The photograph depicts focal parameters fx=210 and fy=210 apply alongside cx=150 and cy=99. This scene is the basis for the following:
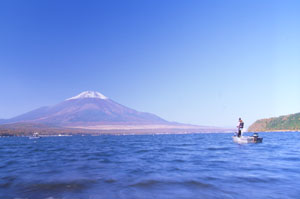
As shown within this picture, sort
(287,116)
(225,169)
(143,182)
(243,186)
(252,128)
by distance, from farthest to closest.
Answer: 1. (252,128)
2. (287,116)
3. (225,169)
4. (143,182)
5. (243,186)

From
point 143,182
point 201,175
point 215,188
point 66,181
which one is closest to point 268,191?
point 215,188

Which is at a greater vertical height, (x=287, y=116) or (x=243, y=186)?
(x=287, y=116)

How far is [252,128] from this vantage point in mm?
161500

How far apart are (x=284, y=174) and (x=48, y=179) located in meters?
12.0

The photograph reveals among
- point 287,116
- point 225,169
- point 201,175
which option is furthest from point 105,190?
point 287,116

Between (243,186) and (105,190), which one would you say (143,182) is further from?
(243,186)

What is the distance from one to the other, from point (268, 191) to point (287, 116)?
165m

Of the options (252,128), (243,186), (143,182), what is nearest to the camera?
(243,186)

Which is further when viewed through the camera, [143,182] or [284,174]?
[284,174]

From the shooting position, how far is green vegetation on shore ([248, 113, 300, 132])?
13088 centimetres

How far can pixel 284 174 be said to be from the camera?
426 inches

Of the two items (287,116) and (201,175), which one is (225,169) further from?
(287,116)

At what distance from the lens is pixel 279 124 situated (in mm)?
142625

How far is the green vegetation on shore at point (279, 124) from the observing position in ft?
429
